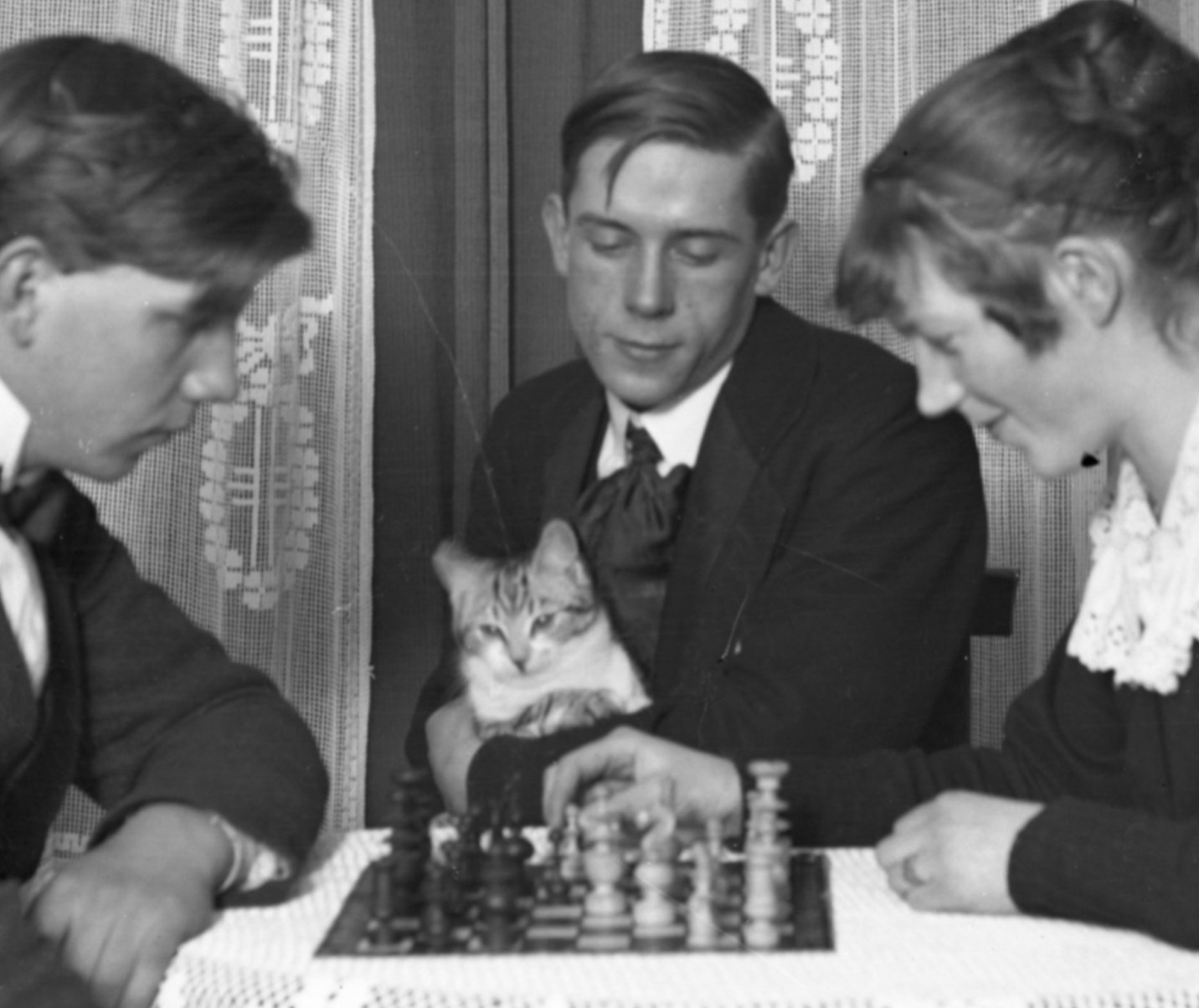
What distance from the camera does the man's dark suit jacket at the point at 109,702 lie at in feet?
3.70

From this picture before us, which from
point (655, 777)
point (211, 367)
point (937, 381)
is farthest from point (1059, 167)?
point (211, 367)

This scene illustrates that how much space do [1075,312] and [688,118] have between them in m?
0.48

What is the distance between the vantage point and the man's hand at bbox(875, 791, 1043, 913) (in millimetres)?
974

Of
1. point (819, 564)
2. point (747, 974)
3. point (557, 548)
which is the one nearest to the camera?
point (747, 974)

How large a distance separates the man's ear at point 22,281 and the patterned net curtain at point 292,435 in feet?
1.38

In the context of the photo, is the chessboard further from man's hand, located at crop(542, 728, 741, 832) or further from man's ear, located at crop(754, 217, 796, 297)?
man's ear, located at crop(754, 217, 796, 297)

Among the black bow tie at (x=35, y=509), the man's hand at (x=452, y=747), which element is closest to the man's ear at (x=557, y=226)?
the man's hand at (x=452, y=747)

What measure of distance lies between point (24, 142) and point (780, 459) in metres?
0.71

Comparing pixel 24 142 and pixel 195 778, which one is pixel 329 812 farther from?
pixel 24 142

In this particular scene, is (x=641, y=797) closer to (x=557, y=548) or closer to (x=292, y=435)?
(x=557, y=548)

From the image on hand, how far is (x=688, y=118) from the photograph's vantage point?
1.44m

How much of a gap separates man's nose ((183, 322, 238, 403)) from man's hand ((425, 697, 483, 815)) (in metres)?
0.42

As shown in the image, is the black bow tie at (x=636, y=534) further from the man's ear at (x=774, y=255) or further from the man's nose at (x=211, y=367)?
the man's nose at (x=211, y=367)

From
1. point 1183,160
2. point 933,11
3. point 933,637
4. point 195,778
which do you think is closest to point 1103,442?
point 1183,160
